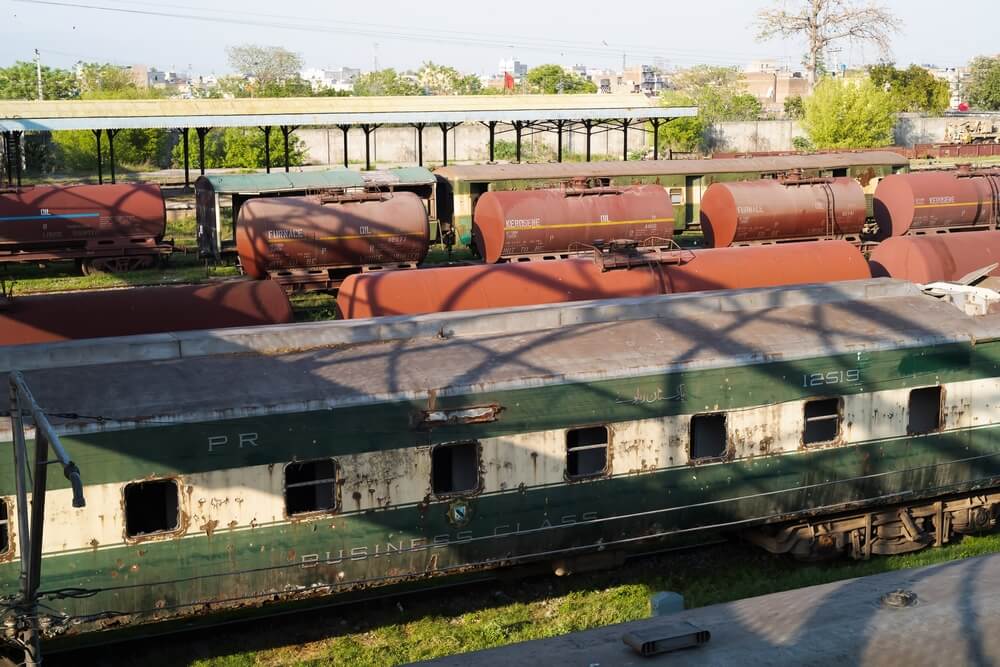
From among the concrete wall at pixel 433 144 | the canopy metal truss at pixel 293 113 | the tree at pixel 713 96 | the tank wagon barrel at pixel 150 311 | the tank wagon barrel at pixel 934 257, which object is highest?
the tree at pixel 713 96

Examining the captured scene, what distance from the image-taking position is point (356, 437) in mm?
11078

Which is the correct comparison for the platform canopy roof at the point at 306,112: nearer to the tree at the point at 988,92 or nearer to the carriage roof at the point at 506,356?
the carriage roof at the point at 506,356

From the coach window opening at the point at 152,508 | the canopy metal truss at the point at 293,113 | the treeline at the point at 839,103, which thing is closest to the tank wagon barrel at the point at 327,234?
the canopy metal truss at the point at 293,113

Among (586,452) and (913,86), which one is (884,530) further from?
(913,86)

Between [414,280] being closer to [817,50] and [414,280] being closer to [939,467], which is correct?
[939,467]

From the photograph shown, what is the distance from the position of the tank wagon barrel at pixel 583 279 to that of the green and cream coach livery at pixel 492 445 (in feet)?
9.43

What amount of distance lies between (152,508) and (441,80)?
516 feet

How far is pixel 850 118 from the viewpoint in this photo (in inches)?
2576

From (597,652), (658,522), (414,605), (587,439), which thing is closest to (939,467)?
(658,522)

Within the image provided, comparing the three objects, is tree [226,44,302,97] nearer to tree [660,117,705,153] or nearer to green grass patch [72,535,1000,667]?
tree [660,117,705,153]

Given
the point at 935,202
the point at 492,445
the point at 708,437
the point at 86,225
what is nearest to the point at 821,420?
the point at 708,437

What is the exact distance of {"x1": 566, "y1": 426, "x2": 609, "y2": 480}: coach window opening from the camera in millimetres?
12086

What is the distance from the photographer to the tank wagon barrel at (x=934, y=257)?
62.3 feet

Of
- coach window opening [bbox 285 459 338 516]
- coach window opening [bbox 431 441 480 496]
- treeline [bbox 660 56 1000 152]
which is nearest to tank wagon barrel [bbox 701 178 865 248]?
coach window opening [bbox 431 441 480 496]
